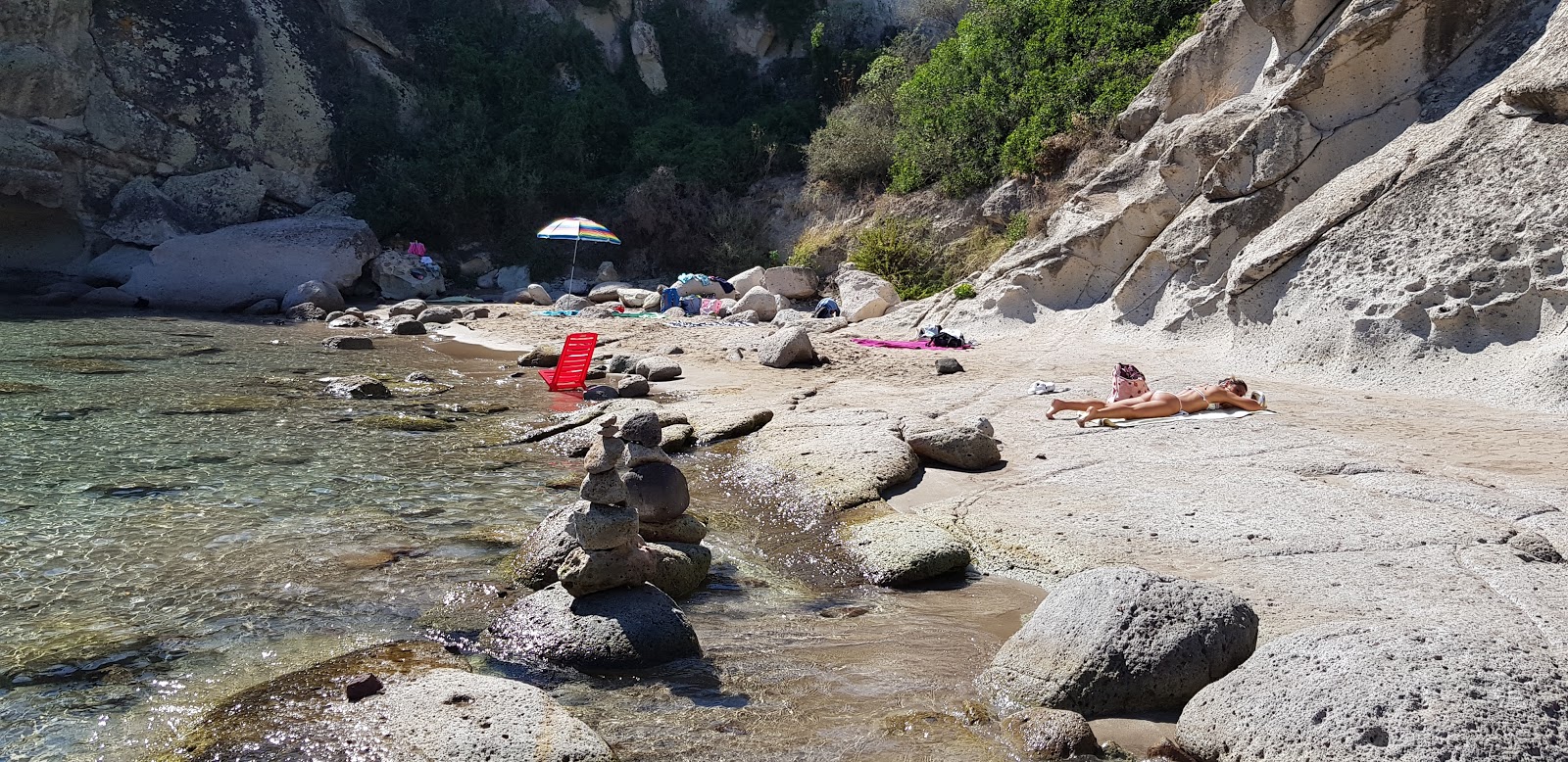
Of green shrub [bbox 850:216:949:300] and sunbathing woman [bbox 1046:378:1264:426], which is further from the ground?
green shrub [bbox 850:216:949:300]

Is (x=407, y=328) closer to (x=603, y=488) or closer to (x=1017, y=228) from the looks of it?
(x=1017, y=228)

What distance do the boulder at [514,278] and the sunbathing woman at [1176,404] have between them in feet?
55.6

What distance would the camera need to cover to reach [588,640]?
3898mm

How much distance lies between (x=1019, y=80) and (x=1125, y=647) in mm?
14883

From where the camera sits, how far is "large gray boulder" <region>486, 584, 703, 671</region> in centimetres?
387

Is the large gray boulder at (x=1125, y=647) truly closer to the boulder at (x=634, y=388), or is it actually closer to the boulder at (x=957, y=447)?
the boulder at (x=957, y=447)

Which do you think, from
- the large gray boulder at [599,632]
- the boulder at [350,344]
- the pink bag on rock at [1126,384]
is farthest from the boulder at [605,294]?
the large gray boulder at [599,632]

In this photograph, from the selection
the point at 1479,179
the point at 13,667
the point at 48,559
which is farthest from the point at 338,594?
the point at 1479,179

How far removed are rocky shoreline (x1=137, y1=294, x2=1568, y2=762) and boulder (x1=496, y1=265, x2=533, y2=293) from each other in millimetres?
13822

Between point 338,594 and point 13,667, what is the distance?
119 centimetres

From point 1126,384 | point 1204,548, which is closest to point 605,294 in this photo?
point 1126,384

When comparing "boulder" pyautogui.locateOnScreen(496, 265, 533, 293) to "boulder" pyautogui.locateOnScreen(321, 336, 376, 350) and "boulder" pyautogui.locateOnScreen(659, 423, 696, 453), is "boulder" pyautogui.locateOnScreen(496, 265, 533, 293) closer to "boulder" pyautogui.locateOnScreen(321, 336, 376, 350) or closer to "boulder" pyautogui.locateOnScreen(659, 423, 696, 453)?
"boulder" pyautogui.locateOnScreen(321, 336, 376, 350)

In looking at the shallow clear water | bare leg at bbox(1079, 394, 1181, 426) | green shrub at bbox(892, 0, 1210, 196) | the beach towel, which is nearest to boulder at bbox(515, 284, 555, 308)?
green shrub at bbox(892, 0, 1210, 196)

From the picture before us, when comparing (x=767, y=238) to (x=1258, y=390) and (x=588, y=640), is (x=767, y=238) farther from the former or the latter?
(x=588, y=640)
